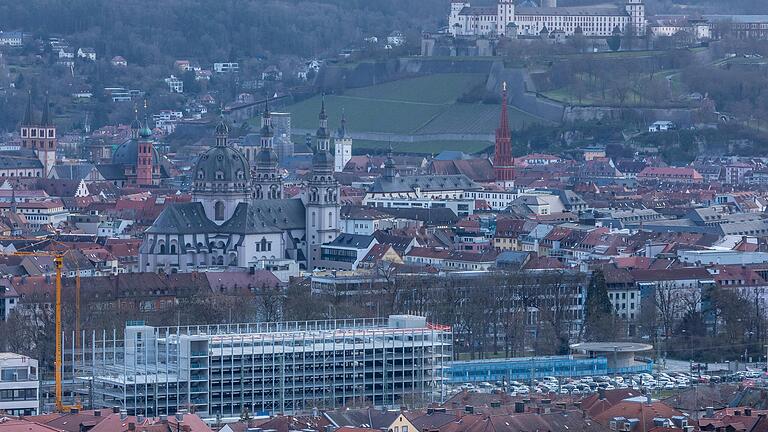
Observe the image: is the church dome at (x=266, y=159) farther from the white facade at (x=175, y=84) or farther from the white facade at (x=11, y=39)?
the white facade at (x=11, y=39)

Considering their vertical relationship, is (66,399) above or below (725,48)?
below

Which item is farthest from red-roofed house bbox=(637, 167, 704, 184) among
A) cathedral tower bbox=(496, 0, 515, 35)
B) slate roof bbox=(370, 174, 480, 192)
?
cathedral tower bbox=(496, 0, 515, 35)

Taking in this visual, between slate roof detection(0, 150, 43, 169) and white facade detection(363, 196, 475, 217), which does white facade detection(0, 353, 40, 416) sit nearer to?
white facade detection(363, 196, 475, 217)

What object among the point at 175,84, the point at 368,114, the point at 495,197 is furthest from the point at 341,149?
the point at 175,84

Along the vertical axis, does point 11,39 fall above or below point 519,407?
above

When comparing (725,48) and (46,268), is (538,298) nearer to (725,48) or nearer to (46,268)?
(46,268)

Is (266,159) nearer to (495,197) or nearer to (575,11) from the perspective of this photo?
(495,197)

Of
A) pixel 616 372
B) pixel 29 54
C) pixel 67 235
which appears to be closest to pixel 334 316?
pixel 616 372
